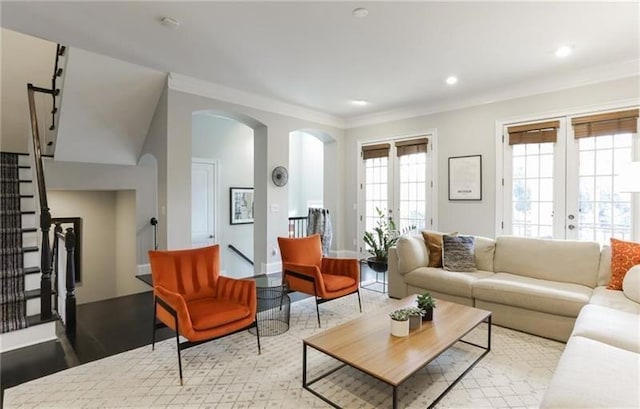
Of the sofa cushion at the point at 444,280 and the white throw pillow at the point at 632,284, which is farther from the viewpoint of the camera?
the sofa cushion at the point at 444,280

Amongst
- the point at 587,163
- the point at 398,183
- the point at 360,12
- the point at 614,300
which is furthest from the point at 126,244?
the point at 587,163

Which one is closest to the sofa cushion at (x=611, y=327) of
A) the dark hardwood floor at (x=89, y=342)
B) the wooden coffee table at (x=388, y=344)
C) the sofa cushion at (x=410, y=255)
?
the wooden coffee table at (x=388, y=344)

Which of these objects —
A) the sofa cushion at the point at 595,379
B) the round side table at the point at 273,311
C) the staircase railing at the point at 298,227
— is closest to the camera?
the sofa cushion at the point at 595,379

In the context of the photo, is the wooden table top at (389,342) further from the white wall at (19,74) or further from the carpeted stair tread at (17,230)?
the white wall at (19,74)

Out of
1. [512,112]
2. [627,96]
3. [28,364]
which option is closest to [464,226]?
[512,112]

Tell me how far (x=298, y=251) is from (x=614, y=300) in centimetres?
302

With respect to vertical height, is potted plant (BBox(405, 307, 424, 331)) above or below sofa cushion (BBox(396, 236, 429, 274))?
below

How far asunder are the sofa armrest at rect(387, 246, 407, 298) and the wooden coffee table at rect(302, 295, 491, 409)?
1402mm

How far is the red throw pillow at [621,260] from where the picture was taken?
3082 mm

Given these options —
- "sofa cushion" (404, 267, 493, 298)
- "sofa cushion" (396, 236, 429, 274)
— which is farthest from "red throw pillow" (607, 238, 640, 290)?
"sofa cushion" (396, 236, 429, 274)

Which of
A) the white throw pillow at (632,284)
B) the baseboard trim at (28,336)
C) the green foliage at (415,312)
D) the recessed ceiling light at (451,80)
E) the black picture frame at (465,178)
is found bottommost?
the baseboard trim at (28,336)

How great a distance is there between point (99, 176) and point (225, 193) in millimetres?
2320

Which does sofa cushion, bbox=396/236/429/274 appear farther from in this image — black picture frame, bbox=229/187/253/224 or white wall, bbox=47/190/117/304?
white wall, bbox=47/190/117/304

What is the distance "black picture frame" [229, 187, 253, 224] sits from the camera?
6.95m
